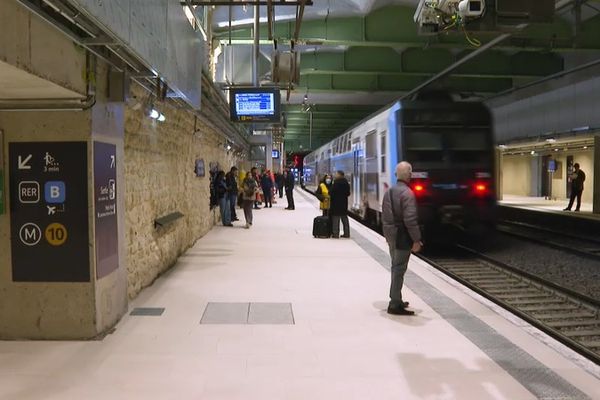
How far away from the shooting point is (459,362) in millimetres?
4777

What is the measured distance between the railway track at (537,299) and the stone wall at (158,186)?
4.63 meters

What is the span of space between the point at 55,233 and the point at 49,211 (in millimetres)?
200

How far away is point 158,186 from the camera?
8039 millimetres

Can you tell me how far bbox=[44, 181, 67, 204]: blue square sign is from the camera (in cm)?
504

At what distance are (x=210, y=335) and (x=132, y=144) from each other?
250 centimetres

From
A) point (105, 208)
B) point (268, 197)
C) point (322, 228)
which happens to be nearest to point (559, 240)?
point (322, 228)

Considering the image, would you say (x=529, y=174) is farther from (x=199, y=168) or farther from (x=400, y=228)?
(x=400, y=228)

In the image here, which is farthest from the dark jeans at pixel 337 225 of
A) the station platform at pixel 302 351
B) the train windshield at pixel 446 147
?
the station platform at pixel 302 351

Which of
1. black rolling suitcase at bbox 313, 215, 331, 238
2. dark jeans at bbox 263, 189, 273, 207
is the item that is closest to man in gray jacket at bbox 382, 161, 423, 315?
black rolling suitcase at bbox 313, 215, 331, 238

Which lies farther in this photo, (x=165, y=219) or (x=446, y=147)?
(x=446, y=147)

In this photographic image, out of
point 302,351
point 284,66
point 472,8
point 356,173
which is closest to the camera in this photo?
point 302,351

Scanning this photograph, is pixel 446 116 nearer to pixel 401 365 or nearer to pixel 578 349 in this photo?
pixel 578 349

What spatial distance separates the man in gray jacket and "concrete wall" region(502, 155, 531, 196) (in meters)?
27.5

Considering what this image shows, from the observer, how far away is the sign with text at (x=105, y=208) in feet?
17.0
